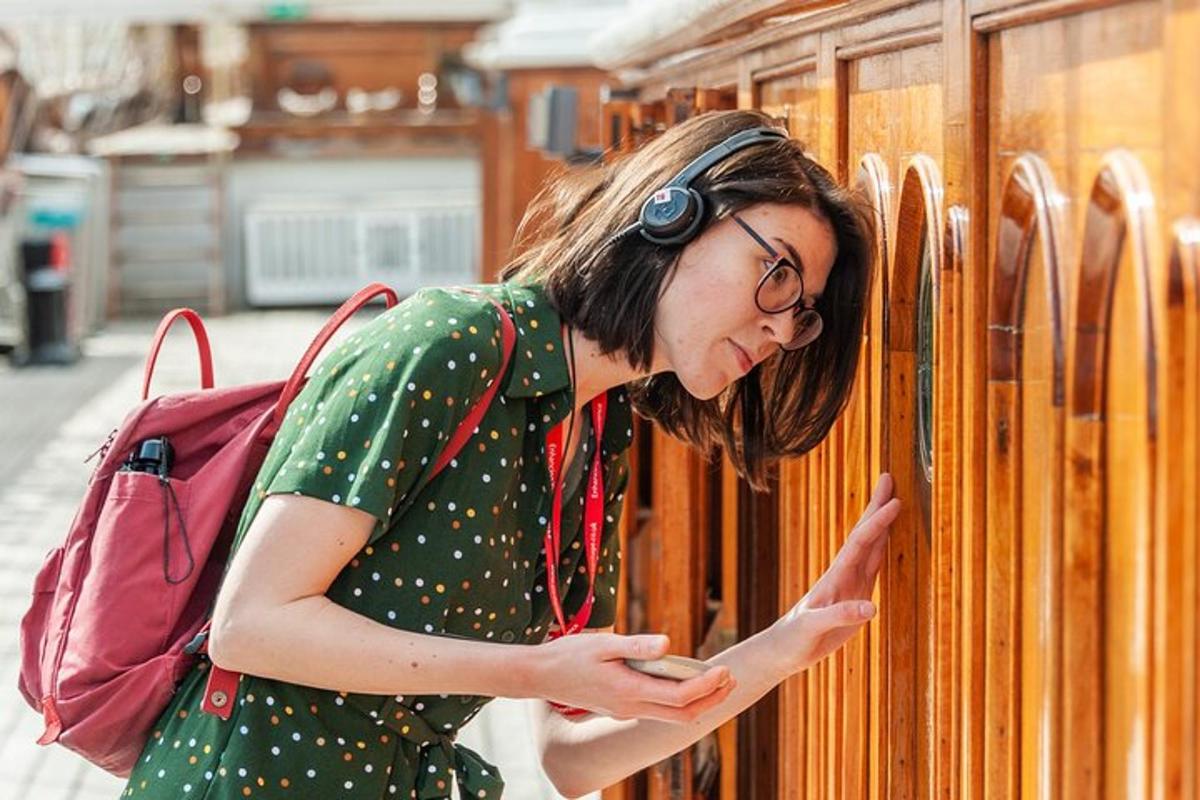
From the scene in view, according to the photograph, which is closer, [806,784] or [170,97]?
[806,784]

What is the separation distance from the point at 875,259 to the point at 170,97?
17933mm

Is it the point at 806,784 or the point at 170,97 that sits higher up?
the point at 170,97

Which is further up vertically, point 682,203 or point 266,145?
point 266,145

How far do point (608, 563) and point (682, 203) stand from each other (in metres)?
0.48

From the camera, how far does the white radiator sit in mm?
17438

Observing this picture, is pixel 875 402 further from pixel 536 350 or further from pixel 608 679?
pixel 608 679

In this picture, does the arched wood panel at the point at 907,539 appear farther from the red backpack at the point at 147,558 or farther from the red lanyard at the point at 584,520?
the red backpack at the point at 147,558

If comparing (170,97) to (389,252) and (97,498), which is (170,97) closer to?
(389,252)

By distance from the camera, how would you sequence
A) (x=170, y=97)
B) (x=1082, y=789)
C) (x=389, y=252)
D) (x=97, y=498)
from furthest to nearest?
(x=170, y=97)
(x=389, y=252)
(x=97, y=498)
(x=1082, y=789)

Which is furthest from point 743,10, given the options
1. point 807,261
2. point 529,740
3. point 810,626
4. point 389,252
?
point 389,252

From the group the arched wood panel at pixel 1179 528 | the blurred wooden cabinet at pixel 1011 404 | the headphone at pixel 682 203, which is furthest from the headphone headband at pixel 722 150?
the arched wood panel at pixel 1179 528

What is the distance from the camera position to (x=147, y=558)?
80.6 inches

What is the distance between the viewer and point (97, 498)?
82.8 inches

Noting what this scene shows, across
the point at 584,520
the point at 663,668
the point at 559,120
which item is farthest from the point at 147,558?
the point at 559,120
